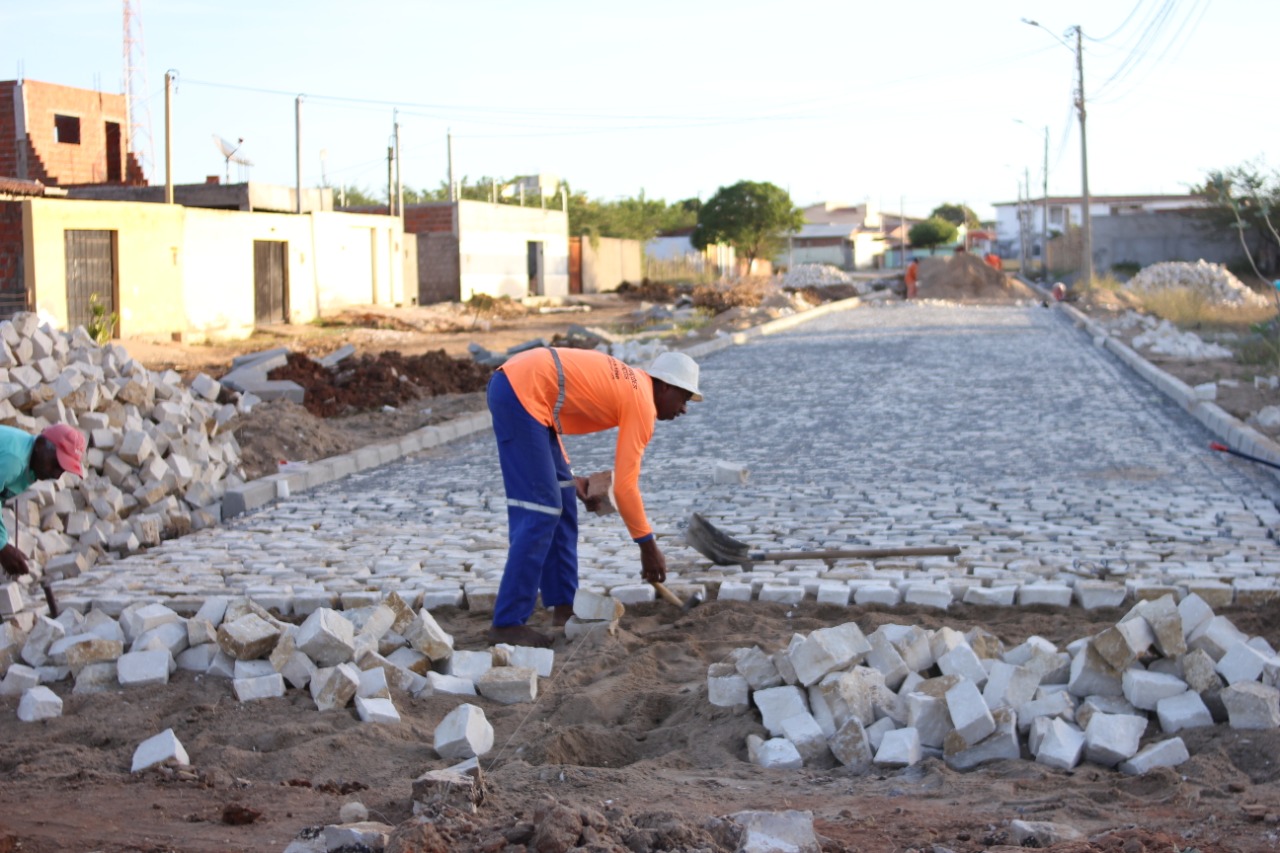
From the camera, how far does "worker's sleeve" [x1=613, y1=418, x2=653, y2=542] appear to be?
5527 mm

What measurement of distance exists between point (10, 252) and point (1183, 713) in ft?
71.1

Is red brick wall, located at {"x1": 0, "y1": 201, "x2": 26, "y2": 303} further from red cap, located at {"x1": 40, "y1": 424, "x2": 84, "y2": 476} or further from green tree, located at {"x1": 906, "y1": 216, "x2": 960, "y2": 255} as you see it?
green tree, located at {"x1": 906, "y1": 216, "x2": 960, "y2": 255}

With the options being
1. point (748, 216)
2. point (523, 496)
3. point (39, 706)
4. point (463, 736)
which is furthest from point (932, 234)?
point (463, 736)

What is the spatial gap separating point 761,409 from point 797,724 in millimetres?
9949

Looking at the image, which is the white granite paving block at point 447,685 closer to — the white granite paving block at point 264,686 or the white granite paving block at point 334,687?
the white granite paving block at point 334,687

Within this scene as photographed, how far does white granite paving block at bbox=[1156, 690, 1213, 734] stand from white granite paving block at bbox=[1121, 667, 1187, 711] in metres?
0.03

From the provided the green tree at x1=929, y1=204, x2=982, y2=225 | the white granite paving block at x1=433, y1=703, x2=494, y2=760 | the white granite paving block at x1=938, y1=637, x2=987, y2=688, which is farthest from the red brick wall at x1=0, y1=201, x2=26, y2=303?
the green tree at x1=929, y1=204, x2=982, y2=225

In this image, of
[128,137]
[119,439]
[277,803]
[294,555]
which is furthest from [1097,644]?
[128,137]

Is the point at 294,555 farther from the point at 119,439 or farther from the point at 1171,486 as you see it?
the point at 1171,486

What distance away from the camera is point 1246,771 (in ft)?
14.0

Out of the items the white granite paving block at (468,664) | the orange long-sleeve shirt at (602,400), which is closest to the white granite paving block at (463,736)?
the white granite paving block at (468,664)

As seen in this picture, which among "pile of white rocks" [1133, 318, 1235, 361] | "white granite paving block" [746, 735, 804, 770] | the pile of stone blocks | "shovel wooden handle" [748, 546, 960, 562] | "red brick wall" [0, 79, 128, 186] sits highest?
"red brick wall" [0, 79, 128, 186]

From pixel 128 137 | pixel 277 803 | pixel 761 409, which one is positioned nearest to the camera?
pixel 277 803

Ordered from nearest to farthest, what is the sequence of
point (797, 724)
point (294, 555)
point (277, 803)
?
point (277, 803) < point (797, 724) < point (294, 555)
